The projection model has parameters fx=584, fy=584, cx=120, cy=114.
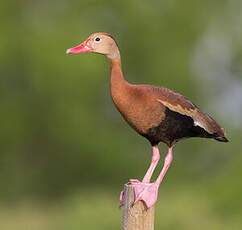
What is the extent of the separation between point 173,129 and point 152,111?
0.25 m

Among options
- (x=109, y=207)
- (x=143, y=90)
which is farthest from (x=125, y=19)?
(x=143, y=90)

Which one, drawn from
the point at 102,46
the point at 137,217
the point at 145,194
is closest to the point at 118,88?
the point at 102,46

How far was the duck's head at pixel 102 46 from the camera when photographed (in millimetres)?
4539

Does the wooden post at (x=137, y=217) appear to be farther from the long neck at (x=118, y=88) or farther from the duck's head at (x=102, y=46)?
the duck's head at (x=102, y=46)

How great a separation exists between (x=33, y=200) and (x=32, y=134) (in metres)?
1.86

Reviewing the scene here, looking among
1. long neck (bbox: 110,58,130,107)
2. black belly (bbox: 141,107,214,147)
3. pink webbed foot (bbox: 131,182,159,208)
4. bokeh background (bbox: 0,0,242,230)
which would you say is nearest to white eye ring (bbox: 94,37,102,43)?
long neck (bbox: 110,58,130,107)

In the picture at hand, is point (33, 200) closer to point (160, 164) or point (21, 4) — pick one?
point (160, 164)

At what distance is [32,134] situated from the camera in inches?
644

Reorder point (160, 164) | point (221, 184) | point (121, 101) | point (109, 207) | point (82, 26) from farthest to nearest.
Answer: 1. point (82, 26)
2. point (160, 164)
3. point (221, 184)
4. point (109, 207)
5. point (121, 101)

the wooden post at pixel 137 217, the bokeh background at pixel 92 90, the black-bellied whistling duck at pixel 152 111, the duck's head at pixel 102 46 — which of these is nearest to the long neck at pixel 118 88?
the black-bellied whistling duck at pixel 152 111

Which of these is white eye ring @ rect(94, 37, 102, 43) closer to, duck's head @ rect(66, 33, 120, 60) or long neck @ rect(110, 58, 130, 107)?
duck's head @ rect(66, 33, 120, 60)

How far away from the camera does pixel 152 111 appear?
4.42 metres

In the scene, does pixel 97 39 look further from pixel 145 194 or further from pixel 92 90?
pixel 92 90

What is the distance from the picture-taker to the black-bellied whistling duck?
171 inches
